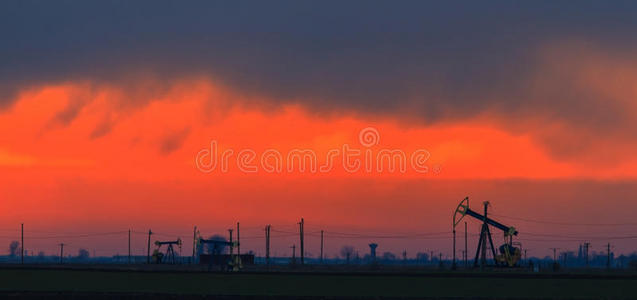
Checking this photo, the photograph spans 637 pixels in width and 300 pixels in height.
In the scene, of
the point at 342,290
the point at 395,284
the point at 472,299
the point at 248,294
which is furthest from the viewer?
the point at 395,284

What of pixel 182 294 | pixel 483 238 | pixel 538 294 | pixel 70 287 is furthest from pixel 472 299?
pixel 483 238

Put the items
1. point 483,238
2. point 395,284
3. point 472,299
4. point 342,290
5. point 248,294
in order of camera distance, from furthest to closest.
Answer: point 483,238 < point 395,284 < point 342,290 < point 248,294 < point 472,299

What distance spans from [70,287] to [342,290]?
22.2 metres

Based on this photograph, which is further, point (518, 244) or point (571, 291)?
point (518, 244)

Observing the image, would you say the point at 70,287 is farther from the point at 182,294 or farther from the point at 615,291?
the point at 615,291

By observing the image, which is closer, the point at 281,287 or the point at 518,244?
the point at 281,287

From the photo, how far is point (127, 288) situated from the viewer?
71812 mm

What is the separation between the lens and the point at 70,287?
71938 millimetres

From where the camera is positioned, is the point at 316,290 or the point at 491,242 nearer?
the point at 316,290

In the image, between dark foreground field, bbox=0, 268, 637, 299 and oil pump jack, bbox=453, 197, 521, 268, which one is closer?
dark foreground field, bbox=0, 268, 637, 299

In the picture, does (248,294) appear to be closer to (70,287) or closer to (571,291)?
(70,287)

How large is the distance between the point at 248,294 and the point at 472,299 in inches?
652

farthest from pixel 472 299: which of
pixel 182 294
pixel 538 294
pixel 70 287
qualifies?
pixel 70 287

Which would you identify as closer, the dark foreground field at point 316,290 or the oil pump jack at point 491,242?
the dark foreground field at point 316,290
